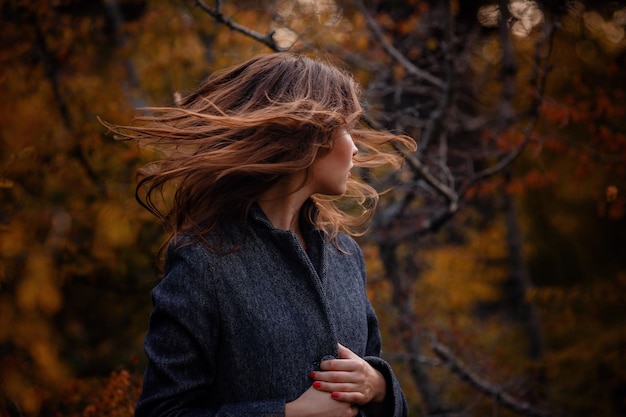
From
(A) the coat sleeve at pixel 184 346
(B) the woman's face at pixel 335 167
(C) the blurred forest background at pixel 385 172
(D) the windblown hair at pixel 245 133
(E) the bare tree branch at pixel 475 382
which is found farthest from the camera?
(E) the bare tree branch at pixel 475 382

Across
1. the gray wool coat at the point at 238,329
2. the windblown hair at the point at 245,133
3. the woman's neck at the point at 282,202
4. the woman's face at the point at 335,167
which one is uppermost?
the windblown hair at the point at 245,133

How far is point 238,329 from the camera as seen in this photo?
1666 millimetres

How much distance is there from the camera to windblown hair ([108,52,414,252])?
176 centimetres

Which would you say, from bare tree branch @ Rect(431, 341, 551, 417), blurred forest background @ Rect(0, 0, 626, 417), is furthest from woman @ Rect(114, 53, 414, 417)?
bare tree branch @ Rect(431, 341, 551, 417)

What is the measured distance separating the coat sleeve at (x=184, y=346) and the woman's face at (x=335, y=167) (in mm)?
462

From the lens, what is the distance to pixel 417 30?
4770 mm

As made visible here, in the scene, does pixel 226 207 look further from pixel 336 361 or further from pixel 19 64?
pixel 19 64

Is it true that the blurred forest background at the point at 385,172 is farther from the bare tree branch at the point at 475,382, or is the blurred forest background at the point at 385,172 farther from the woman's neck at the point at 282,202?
→ the woman's neck at the point at 282,202

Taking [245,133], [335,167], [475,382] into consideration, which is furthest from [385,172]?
[245,133]

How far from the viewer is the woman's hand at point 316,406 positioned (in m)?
1.64

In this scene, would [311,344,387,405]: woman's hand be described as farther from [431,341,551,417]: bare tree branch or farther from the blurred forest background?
[431,341,551,417]: bare tree branch

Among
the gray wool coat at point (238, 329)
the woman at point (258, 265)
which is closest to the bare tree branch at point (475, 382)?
the woman at point (258, 265)

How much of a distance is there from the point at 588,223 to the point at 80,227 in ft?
19.6

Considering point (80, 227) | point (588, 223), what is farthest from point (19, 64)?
point (588, 223)
